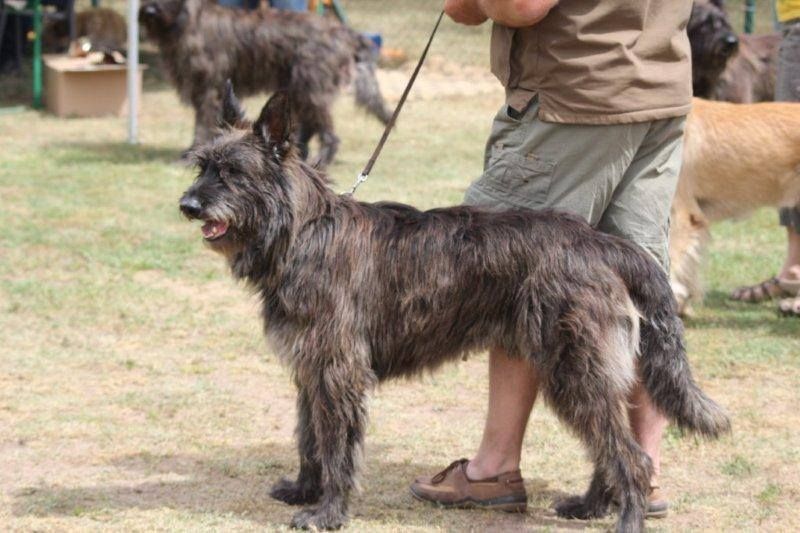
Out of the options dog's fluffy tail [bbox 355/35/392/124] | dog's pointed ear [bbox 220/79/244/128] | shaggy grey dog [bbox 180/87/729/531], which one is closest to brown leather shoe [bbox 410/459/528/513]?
shaggy grey dog [bbox 180/87/729/531]

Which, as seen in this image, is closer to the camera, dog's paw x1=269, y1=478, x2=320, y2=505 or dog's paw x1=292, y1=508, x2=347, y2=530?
dog's paw x1=292, y1=508, x2=347, y2=530

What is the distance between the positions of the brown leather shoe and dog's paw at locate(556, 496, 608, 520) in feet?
0.50

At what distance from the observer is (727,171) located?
21.5 feet

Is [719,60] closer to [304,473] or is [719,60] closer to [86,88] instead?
[304,473]

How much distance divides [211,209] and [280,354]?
0.55 meters

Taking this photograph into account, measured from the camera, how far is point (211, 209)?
370cm

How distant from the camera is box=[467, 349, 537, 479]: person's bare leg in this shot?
13.3 feet

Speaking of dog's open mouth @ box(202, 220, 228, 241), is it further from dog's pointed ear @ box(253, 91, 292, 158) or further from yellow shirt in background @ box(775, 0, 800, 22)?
yellow shirt in background @ box(775, 0, 800, 22)

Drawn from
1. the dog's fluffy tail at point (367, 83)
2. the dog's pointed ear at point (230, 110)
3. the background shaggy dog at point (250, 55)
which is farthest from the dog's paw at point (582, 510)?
the dog's fluffy tail at point (367, 83)

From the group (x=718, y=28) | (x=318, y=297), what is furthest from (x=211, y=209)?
(x=718, y=28)

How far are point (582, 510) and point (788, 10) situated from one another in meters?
4.07

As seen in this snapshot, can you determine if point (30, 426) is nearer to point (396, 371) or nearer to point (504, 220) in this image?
point (396, 371)

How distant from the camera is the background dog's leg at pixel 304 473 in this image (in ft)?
13.4

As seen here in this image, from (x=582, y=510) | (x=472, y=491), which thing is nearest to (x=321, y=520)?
(x=472, y=491)
